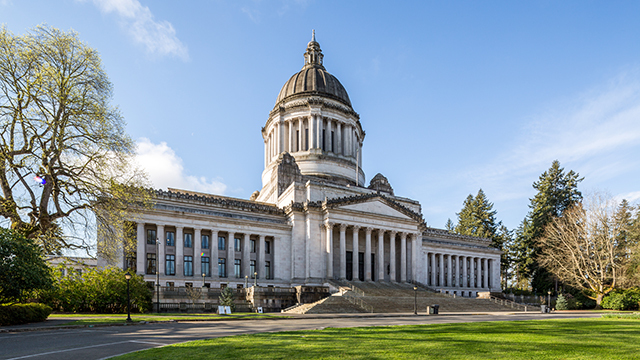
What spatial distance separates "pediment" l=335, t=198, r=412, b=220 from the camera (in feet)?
180

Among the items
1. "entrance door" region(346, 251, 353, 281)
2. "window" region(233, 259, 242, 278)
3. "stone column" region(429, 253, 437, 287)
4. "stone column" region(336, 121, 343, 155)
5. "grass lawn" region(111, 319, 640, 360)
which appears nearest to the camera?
"grass lawn" region(111, 319, 640, 360)

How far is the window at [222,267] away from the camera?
5103cm

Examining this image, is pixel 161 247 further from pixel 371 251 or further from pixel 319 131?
pixel 319 131

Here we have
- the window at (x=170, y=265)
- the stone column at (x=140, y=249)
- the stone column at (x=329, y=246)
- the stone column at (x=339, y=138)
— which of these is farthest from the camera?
the stone column at (x=339, y=138)

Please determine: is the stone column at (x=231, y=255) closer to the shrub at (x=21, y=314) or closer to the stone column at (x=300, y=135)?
the stone column at (x=300, y=135)

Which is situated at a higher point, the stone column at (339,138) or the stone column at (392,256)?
the stone column at (339,138)

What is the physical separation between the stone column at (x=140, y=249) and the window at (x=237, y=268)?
34.6 feet

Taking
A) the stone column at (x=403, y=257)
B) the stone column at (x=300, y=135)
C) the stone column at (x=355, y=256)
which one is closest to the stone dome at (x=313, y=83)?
the stone column at (x=300, y=135)

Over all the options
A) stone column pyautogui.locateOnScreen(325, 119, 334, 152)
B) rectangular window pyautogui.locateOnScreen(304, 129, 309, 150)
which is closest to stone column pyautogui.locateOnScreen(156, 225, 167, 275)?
rectangular window pyautogui.locateOnScreen(304, 129, 309, 150)

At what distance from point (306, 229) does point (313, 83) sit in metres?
30.8

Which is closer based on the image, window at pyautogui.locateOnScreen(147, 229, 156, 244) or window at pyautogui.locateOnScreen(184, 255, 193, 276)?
window at pyautogui.locateOnScreen(147, 229, 156, 244)

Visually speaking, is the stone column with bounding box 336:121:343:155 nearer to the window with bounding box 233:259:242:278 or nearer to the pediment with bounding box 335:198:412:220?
the pediment with bounding box 335:198:412:220

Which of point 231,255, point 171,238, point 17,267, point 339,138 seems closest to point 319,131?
point 339,138

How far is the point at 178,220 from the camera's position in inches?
1900
